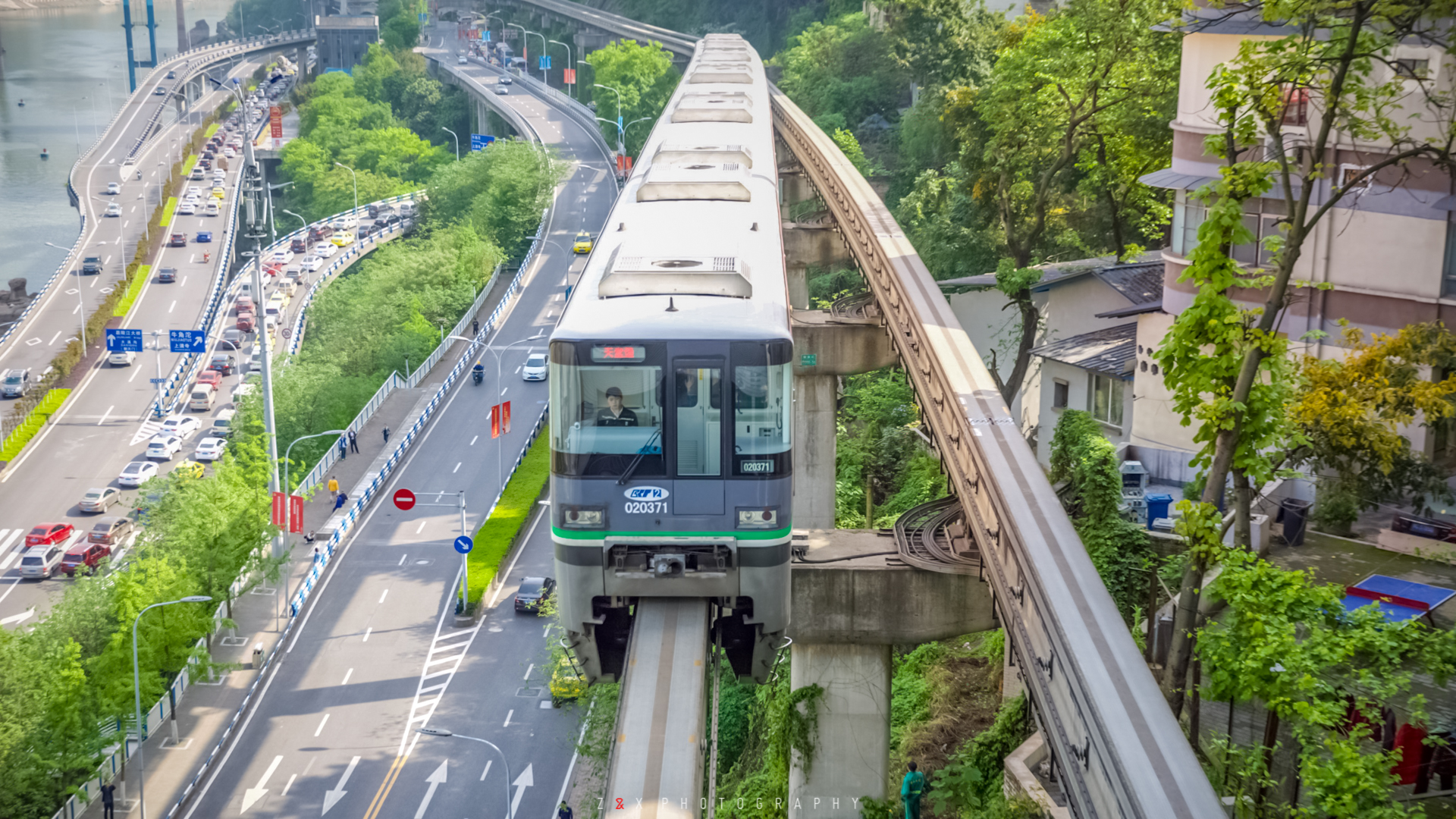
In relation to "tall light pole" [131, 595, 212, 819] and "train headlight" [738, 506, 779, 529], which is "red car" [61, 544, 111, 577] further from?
"train headlight" [738, 506, 779, 529]

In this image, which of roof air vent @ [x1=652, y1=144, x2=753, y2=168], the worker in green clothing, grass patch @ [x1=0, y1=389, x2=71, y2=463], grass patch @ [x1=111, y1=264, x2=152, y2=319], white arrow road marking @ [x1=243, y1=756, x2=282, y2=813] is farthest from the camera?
grass patch @ [x1=111, y1=264, x2=152, y2=319]

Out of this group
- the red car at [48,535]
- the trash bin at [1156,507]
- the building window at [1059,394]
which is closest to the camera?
the trash bin at [1156,507]

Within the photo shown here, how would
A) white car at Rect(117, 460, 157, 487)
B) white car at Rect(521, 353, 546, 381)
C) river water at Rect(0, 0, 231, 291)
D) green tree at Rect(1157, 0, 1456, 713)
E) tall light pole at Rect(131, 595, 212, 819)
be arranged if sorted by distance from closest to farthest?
green tree at Rect(1157, 0, 1456, 713)
tall light pole at Rect(131, 595, 212, 819)
white car at Rect(117, 460, 157, 487)
white car at Rect(521, 353, 546, 381)
river water at Rect(0, 0, 231, 291)

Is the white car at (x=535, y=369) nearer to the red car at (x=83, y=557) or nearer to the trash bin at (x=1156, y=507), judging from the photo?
the red car at (x=83, y=557)

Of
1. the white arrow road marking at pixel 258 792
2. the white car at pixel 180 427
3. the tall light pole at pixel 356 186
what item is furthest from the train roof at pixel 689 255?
the tall light pole at pixel 356 186

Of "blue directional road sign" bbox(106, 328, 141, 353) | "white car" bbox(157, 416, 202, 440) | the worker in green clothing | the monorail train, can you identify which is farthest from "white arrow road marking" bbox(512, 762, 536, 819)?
"white car" bbox(157, 416, 202, 440)

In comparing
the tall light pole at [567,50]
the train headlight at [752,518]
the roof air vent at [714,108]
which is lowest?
the train headlight at [752,518]

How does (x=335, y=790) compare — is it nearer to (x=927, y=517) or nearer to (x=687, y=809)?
(x=927, y=517)

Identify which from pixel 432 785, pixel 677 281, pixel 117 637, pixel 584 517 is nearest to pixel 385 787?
pixel 432 785
